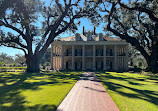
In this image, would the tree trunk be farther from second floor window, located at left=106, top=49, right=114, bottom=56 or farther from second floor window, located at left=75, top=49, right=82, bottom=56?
second floor window, located at left=106, top=49, right=114, bottom=56

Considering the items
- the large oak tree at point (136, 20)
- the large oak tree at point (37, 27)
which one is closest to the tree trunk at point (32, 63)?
the large oak tree at point (37, 27)

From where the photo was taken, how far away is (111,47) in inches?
1284

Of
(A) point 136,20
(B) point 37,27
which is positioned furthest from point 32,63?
(A) point 136,20

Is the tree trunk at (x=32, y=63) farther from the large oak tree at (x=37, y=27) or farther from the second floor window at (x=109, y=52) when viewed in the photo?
the second floor window at (x=109, y=52)

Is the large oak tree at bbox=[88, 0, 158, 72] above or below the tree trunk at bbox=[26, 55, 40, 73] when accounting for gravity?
above

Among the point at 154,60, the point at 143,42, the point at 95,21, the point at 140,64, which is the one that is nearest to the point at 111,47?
the point at 143,42

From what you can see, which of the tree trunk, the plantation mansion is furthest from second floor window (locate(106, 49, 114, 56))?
the tree trunk

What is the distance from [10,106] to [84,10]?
872 inches

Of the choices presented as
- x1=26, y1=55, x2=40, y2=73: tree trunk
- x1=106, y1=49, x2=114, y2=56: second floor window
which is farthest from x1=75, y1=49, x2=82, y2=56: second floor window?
x1=26, y1=55, x2=40, y2=73: tree trunk

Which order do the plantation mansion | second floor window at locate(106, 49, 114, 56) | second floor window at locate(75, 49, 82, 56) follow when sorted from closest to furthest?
the plantation mansion < second floor window at locate(75, 49, 82, 56) < second floor window at locate(106, 49, 114, 56)

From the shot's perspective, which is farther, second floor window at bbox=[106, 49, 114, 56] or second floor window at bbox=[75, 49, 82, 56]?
second floor window at bbox=[106, 49, 114, 56]

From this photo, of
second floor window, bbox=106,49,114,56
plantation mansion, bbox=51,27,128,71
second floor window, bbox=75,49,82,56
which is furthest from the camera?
second floor window, bbox=106,49,114,56

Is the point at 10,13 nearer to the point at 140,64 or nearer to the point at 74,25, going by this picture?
the point at 74,25

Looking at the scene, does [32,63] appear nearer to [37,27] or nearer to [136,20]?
[37,27]
